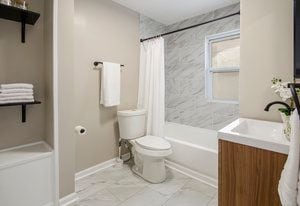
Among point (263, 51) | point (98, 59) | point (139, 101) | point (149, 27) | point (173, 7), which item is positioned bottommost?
point (139, 101)

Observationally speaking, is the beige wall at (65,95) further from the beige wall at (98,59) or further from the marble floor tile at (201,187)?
the marble floor tile at (201,187)

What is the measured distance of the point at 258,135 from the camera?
1.36 m

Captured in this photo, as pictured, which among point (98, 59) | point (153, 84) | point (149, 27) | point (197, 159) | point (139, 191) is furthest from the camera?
point (149, 27)

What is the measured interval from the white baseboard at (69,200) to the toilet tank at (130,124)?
0.91m

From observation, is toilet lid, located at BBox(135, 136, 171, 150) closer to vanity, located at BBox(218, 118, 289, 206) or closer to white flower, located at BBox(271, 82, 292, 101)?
vanity, located at BBox(218, 118, 289, 206)

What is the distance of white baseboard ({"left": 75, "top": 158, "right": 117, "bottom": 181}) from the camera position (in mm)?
2172

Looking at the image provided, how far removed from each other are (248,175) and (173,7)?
8.04 ft

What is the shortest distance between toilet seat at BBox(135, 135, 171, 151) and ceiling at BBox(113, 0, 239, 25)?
74.1 inches

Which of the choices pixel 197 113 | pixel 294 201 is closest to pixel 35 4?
pixel 294 201

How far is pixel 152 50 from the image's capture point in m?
2.52

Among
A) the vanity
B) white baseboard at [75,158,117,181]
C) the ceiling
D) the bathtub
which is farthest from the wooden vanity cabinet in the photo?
the ceiling

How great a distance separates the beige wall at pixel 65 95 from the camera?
1.58 m

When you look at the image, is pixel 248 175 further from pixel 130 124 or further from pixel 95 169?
pixel 95 169

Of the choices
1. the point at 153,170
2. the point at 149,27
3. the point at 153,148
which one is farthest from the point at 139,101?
the point at 149,27
